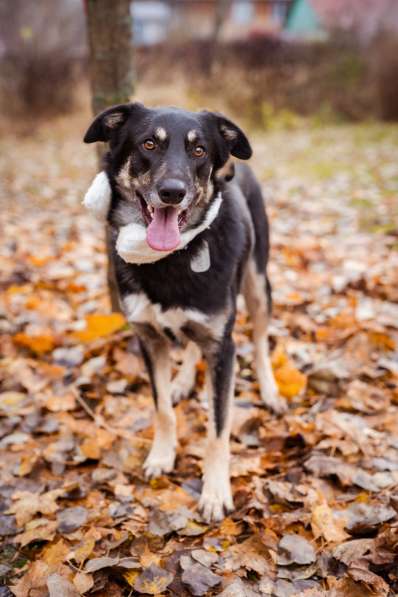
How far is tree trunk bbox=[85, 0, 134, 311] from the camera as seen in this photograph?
11.1 ft

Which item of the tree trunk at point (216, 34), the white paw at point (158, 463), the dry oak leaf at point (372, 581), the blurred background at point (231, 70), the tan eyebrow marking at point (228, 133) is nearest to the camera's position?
the dry oak leaf at point (372, 581)

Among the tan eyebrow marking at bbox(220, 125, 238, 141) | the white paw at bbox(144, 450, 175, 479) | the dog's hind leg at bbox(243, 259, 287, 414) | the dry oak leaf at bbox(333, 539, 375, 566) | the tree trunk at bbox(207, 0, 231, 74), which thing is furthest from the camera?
the tree trunk at bbox(207, 0, 231, 74)

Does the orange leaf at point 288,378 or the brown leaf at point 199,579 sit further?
the orange leaf at point 288,378

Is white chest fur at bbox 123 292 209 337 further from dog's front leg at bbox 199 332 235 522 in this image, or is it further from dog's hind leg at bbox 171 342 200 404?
dog's hind leg at bbox 171 342 200 404

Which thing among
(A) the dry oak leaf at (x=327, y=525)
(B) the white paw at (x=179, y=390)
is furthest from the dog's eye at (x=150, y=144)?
(A) the dry oak leaf at (x=327, y=525)

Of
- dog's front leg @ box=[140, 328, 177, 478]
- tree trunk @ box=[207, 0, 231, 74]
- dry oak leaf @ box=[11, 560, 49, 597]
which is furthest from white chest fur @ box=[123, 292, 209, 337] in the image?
tree trunk @ box=[207, 0, 231, 74]

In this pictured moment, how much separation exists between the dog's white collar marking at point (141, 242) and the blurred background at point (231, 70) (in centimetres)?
1245

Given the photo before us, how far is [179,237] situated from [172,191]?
226mm

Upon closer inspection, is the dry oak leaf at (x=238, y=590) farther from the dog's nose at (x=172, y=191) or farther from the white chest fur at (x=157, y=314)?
the dog's nose at (x=172, y=191)

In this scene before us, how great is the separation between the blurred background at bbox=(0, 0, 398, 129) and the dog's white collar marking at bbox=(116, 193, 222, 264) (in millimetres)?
12447

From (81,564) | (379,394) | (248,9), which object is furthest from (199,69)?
(248,9)

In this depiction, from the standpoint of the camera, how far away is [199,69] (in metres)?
18.4

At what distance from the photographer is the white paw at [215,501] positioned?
2.48 metres

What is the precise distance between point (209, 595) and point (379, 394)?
1703 mm
